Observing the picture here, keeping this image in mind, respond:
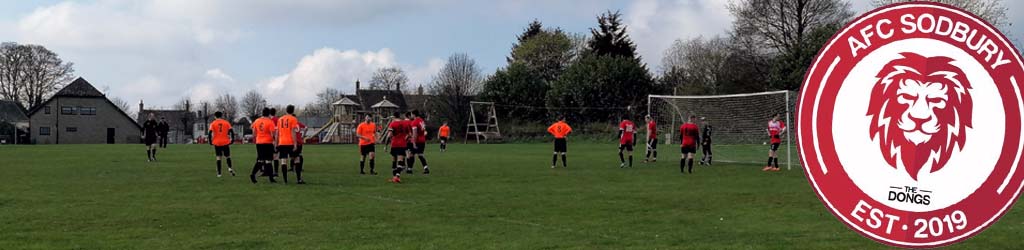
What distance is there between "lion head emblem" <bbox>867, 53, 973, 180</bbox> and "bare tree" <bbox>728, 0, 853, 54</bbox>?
2363 inches

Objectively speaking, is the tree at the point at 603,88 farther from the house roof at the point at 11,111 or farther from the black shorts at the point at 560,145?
the house roof at the point at 11,111

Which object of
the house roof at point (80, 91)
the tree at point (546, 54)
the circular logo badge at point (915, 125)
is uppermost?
the tree at point (546, 54)

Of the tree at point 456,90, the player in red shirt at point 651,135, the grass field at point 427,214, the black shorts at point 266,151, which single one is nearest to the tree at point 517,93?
the tree at point 456,90

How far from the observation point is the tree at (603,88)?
71.4 meters

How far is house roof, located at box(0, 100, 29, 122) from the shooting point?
306 feet

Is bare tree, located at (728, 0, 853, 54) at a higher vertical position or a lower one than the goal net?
higher

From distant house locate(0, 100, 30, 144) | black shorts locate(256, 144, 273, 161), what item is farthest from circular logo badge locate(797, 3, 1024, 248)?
distant house locate(0, 100, 30, 144)

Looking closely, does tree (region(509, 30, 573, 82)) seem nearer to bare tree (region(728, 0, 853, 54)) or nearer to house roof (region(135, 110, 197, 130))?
Answer: bare tree (region(728, 0, 853, 54))

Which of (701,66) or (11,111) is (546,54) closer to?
(701,66)

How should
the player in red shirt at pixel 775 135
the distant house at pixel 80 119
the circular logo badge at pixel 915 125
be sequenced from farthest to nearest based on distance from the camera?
the distant house at pixel 80 119
the player in red shirt at pixel 775 135
the circular logo badge at pixel 915 125

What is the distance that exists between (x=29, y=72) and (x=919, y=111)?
9842 centimetres

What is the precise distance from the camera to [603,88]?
2820 inches

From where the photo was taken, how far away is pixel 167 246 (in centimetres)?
948

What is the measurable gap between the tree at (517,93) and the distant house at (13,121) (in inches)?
1840
